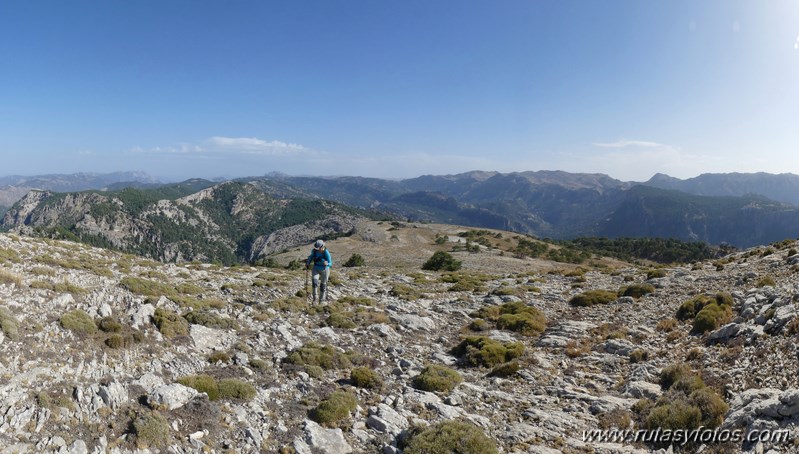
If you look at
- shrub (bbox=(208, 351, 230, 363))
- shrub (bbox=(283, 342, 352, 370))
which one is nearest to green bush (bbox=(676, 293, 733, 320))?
shrub (bbox=(283, 342, 352, 370))

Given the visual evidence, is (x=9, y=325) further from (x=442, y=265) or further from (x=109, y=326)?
(x=442, y=265)

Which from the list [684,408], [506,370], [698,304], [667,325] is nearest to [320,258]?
[506,370]

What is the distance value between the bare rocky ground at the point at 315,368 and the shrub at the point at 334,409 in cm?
14

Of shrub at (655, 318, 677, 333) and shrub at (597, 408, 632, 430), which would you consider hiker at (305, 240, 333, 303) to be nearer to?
shrub at (597, 408, 632, 430)

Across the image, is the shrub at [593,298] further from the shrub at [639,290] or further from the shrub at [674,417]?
the shrub at [674,417]

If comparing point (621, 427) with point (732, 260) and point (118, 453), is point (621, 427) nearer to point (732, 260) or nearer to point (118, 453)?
point (118, 453)

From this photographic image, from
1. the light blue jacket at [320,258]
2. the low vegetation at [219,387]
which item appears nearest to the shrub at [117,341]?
the low vegetation at [219,387]

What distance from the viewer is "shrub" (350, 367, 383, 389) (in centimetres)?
1270

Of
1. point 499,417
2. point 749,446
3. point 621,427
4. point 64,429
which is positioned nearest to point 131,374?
point 64,429

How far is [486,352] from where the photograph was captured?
52.4 feet

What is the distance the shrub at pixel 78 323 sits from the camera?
40.0ft

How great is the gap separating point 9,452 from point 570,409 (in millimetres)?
13395

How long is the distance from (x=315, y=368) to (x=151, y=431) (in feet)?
18.6

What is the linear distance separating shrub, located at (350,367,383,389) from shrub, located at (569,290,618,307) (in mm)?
18742
